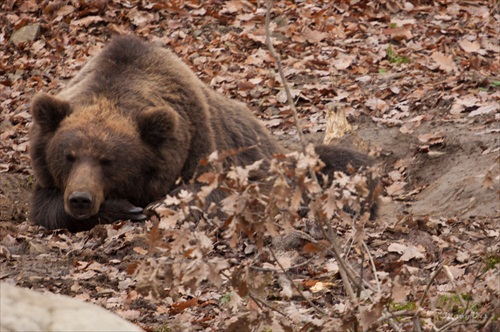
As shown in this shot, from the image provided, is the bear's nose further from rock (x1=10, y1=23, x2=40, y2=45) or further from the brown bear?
rock (x1=10, y1=23, x2=40, y2=45)

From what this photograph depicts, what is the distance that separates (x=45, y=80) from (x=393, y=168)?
5767 millimetres

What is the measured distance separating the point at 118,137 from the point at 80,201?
0.80m

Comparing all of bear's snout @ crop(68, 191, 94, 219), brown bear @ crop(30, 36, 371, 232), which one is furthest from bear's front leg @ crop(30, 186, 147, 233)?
bear's snout @ crop(68, 191, 94, 219)

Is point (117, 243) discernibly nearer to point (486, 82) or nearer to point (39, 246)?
point (39, 246)

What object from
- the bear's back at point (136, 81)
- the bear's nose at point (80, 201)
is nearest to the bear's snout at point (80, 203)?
the bear's nose at point (80, 201)

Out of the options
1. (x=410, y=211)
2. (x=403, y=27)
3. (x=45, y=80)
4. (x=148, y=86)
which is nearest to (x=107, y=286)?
(x=148, y=86)

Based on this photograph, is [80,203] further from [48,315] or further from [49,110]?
[48,315]

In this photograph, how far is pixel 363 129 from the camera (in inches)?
416

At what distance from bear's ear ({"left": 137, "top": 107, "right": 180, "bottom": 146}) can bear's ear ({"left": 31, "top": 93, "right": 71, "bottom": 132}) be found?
73cm

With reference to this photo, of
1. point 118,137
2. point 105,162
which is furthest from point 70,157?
point 118,137

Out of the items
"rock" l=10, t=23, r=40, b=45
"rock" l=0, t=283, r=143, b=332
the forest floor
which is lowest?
"rock" l=10, t=23, r=40, b=45

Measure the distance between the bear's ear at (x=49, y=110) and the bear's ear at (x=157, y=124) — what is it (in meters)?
0.73

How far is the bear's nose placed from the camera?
25.0 feet

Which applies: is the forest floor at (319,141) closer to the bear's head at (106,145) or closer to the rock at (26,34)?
the rock at (26,34)
